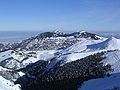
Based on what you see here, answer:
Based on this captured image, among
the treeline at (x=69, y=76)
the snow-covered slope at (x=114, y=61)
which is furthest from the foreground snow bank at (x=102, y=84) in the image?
the snow-covered slope at (x=114, y=61)

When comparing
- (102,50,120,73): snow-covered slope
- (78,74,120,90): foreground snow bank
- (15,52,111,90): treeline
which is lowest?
(15,52,111,90): treeline

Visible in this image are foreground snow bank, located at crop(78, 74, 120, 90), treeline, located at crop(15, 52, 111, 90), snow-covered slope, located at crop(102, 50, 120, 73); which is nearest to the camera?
foreground snow bank, located at crop(78, 74, 120, 90)

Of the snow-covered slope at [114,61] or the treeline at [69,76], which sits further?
the snow-covered slope at [114,61]

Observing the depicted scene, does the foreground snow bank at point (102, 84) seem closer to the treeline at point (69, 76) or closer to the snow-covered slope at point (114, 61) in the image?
the treeline at point (69, 76)

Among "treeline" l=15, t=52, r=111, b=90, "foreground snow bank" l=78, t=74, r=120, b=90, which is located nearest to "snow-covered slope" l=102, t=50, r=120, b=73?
"treeline" l=15, t=52, r=111, b=90

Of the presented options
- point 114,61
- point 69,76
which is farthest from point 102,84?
point 114,61

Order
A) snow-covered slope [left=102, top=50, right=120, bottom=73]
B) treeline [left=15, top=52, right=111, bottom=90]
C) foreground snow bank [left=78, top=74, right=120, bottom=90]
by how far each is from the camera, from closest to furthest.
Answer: foreground snow bank [left=78, top=74, right=120, bottom=90]
treeline [left=15, top=52, right=111, bottom=90]
snow-covered slope [left=102, top=50, right=120, bottom=73]

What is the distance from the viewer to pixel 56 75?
177000mm

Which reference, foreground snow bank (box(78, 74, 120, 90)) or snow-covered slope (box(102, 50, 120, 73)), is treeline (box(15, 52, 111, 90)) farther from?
foreground snow bank (box(78, 74, 120, 90))

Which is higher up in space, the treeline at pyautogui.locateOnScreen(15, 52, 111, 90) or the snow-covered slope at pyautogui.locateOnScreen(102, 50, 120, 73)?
the snow-covered slope at pyautogui.locateOnScreen(102, 50, 120, 73)

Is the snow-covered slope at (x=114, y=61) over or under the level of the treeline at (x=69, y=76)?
over

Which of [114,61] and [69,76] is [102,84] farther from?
[114,61]

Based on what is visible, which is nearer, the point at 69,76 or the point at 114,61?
the point at 69,76

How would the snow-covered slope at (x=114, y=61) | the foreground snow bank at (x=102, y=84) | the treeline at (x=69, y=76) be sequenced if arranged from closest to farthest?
the foreground snow bank at (x=102, y=84) < the treeline at (x=69, y=76) < the snow-covered slope at (x=114, y=61)
